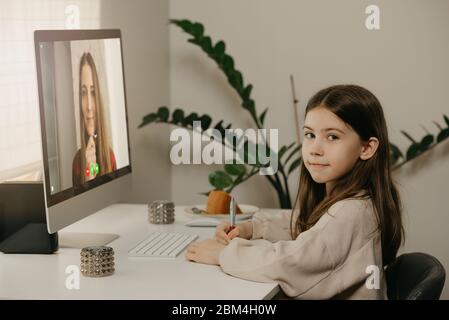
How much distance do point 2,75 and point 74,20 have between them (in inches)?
18.4

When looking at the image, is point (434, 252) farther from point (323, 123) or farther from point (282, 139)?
point (323, 123)

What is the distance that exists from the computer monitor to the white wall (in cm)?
112

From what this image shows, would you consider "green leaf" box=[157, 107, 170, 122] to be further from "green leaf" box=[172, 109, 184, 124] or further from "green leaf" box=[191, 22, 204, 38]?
"green leaf" box=[191, 22, 204, 38]

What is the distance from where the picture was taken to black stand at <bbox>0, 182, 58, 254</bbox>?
65.9 inches

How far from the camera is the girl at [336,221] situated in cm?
148

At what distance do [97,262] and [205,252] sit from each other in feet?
0.80

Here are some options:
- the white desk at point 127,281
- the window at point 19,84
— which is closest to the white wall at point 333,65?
the window at point 19,84

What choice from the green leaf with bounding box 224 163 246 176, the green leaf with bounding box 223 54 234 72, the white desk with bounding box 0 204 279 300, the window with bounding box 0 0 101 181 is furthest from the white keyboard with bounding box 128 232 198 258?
the green leaf with bounding box 223 54 234 72

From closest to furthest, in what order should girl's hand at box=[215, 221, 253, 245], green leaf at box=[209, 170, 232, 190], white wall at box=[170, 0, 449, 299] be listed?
girl's hand at box=[215, 221, 253, 245] → green leaf at box=[209, 170, 232, 190] → white wall at box=[170, 0, 449, 299]

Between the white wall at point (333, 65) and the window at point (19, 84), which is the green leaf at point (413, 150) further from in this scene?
the window at point (19, 84)

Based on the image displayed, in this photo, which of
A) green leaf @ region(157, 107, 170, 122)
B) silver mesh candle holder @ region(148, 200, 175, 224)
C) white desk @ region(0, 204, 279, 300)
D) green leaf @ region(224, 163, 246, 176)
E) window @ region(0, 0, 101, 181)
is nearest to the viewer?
white desk @ region(0, 204, 279, 300)

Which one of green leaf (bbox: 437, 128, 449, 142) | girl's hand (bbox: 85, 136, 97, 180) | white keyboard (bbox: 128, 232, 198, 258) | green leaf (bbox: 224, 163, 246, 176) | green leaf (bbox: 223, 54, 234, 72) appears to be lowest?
white keyboard (bbox: 128, 232, 198, 258)

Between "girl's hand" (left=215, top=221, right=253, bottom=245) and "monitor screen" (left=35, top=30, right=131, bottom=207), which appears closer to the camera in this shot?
"monitor screen" (left=35, top=30, right=131, bottom=207)

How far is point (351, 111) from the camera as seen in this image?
1623mm
